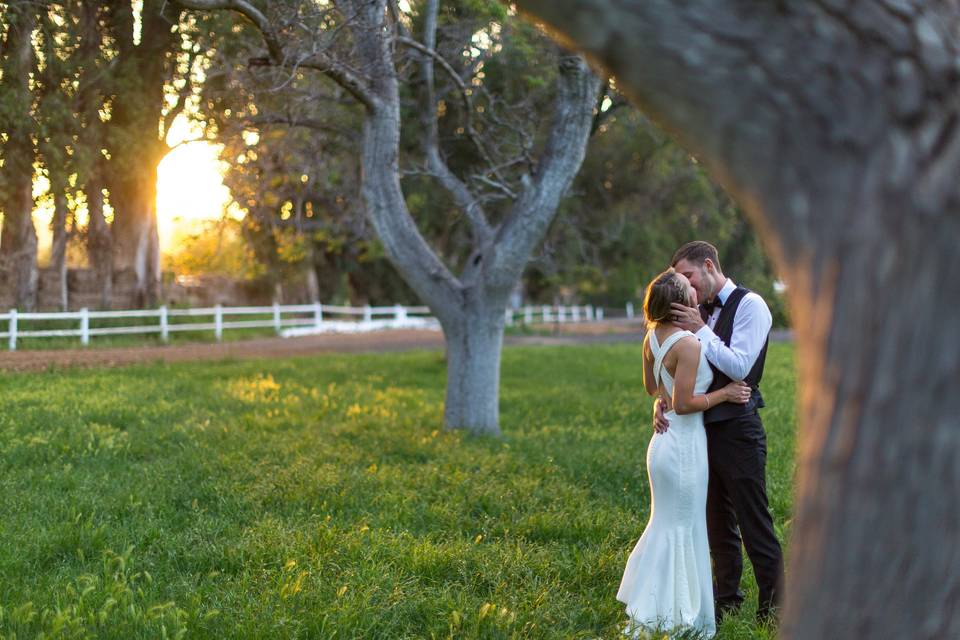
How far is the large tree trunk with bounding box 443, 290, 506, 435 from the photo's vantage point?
11273 mm

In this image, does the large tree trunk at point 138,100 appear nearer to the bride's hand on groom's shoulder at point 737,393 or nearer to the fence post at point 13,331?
the fence post at point 13,331

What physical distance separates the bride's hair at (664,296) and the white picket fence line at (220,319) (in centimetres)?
1750

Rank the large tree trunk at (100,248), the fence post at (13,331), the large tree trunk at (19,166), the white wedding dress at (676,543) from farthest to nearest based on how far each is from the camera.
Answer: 1. the large tree trunk at (100,248)
2. the fence post at (13,331)
3. the large tree trunk at (19,166)
4. the white wedding dress at (676,543)

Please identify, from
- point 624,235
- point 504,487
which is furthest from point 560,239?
point 504,487

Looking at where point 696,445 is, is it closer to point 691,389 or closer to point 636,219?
point 691,389

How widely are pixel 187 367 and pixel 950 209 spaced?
1822 cm

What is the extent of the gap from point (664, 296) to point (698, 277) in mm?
448

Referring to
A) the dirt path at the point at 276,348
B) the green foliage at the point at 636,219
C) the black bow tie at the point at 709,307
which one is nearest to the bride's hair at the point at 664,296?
the black bow tie at the point at 709,307

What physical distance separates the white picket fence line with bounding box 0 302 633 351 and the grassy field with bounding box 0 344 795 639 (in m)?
10.6

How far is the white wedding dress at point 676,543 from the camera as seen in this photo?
4.79 metres

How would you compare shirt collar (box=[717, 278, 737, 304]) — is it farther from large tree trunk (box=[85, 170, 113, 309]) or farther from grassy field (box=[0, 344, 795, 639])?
large tree trunk (box=[85, 170, 113, 309])

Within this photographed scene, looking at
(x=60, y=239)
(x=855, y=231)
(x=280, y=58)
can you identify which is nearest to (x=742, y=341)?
(x=855, y=231)

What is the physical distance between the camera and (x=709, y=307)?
536cm

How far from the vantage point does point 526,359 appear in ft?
75.4
